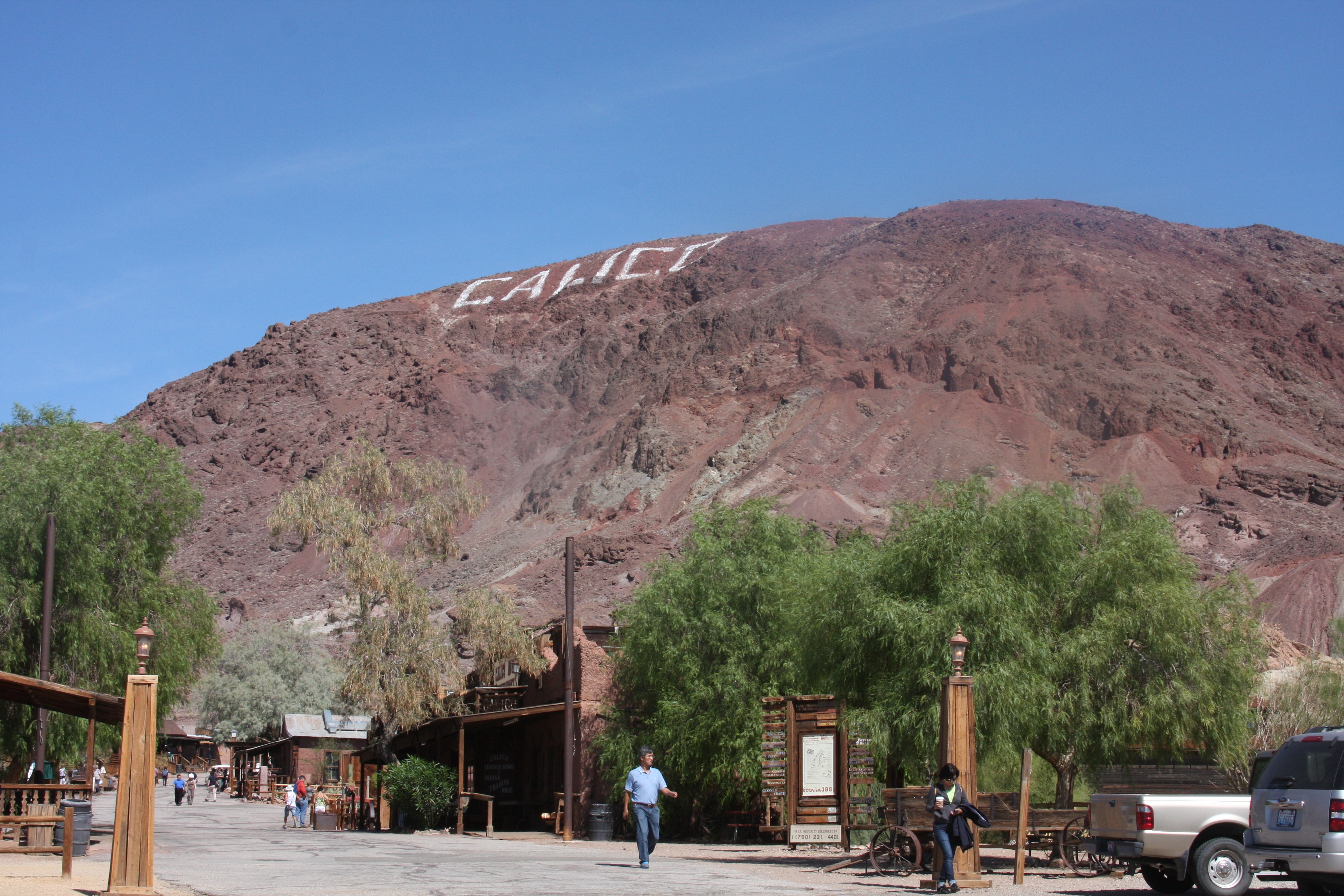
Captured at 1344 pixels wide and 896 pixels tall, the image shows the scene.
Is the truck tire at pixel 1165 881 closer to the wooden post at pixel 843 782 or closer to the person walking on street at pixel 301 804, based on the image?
the wooden post at pixel 843 782

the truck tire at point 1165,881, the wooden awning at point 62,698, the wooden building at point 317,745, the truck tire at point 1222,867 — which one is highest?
the wooden awning at point 62,698

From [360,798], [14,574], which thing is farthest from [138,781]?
[360,798]

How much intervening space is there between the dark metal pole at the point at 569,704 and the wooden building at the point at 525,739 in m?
0.51

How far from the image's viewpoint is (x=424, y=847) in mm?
20859

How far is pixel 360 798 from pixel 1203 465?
245ft

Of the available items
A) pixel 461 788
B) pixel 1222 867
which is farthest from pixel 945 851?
pixel 461 788

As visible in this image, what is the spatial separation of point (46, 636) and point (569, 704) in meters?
9.40

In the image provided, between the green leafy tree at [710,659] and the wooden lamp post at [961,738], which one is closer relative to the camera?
the wooden lamp post at [961,738]

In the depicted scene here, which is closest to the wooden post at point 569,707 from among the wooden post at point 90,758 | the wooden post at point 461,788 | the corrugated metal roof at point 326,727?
the wooden post at point 461,788

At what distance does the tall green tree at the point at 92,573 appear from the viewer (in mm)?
22984

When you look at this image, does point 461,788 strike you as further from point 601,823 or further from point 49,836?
point 49,836

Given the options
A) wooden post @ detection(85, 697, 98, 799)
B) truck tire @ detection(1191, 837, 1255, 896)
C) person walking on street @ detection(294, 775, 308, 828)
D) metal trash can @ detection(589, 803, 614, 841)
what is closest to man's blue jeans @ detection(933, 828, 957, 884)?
truck tire @ detection(1191, 837, 1255, 896)

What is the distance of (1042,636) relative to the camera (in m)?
18.8

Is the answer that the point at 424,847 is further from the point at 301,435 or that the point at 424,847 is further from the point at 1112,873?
the point at 301,435
